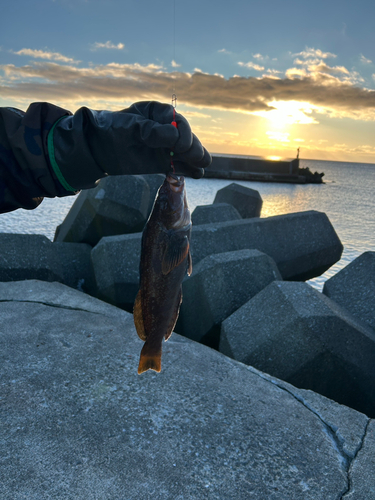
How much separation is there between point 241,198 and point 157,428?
7860 millimetres

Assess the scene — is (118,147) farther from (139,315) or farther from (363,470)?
(363,470)

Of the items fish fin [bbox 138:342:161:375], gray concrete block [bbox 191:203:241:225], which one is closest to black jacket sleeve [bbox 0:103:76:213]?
fish fin [bbox 138:342:161:375]

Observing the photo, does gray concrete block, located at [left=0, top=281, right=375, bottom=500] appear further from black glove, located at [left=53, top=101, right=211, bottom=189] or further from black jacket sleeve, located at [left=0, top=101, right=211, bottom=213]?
black glove, located at [left=53, top=101, right=211, bottom=189]

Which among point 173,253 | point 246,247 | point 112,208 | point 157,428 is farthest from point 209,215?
point 173,253

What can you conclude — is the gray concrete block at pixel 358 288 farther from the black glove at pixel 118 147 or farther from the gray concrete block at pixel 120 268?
the black glove at pixel 118 147

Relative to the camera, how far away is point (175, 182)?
189 centimetres

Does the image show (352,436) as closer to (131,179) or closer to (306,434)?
(306,434)

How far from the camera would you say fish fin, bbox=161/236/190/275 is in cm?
191

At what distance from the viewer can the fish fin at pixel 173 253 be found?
75.0 inches

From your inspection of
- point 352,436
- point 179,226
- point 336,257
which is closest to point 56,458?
point 179,226

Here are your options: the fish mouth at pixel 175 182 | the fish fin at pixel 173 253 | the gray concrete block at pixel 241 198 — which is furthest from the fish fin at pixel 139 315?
the gray concrete block at pixel 241 198

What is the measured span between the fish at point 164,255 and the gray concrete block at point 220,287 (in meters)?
2.20

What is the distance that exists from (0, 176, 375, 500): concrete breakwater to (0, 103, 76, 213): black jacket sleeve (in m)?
1.40

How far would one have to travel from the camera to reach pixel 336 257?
7242 millimetres
